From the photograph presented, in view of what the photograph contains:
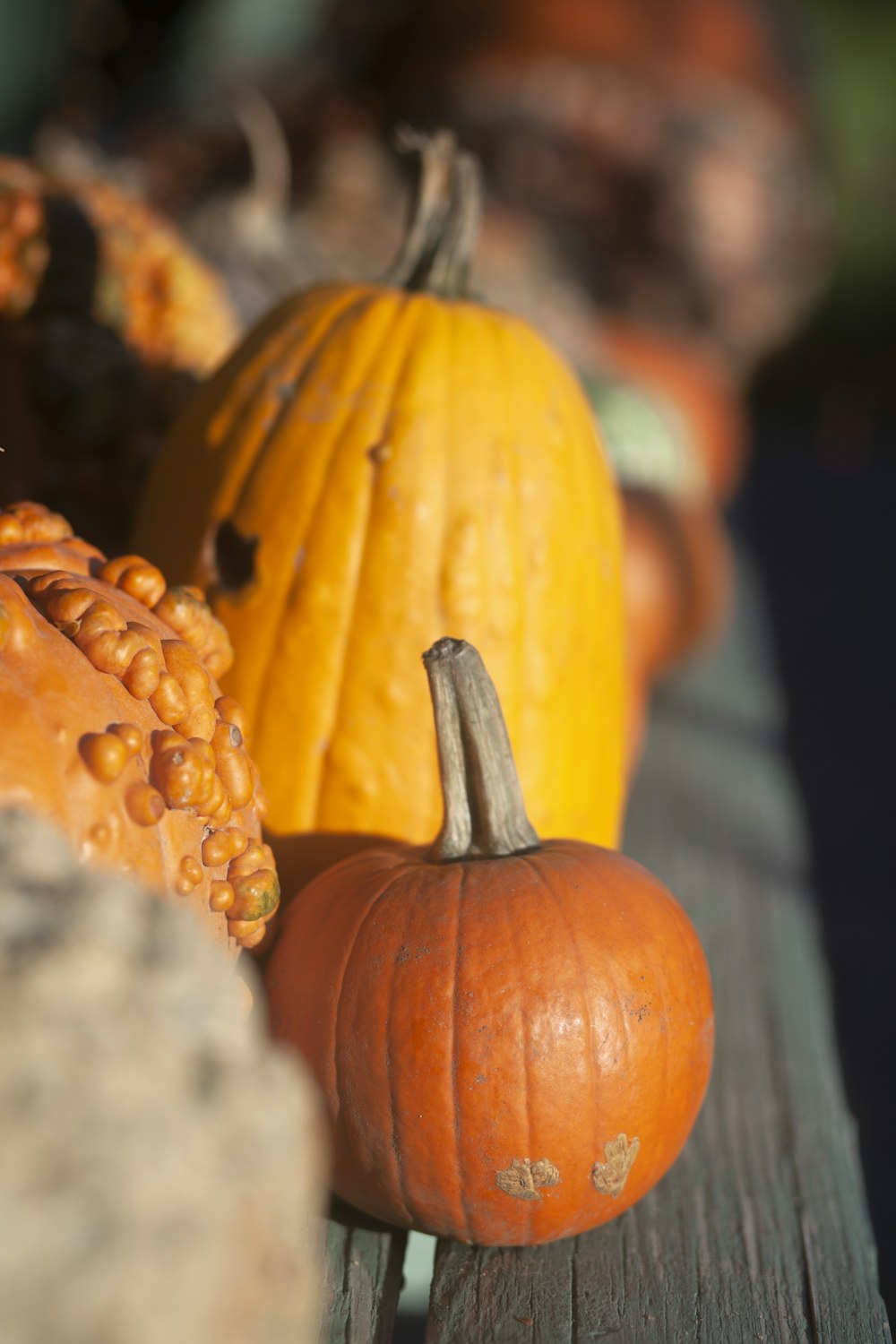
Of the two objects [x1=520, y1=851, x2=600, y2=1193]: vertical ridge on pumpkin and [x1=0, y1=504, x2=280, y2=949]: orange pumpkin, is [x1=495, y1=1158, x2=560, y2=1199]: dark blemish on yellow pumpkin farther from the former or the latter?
[x1=0, y1=504, x2=280, y2=949]: orange pumpkin

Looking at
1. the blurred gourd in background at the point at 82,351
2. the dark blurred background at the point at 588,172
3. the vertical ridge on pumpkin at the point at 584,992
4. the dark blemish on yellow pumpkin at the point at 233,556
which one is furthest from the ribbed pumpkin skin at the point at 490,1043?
the dark blurred background at the point at 588,172

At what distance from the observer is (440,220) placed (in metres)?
1.69

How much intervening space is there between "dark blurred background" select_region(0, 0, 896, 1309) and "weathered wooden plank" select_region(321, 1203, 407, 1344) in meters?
1.77

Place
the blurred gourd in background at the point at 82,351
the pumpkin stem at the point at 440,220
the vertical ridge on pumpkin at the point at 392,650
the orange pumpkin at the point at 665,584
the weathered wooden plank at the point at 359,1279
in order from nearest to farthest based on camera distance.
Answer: the weathered wooden plank at the point at 359,1279 → the vertical ridge on pumpkin at the point at 392,650 → the pumpkin stem at the point at 440,220 → the blurred gourd in background at the point at 82,351 → the orange pumpkin at the point at 665,584

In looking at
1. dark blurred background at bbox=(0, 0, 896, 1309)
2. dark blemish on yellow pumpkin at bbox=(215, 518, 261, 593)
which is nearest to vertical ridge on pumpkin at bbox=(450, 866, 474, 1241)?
dark blemish on yellow pumpkin at bbox=(215, 518, 261, 593)

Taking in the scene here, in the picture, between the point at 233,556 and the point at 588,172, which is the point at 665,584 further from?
the point at 588,172

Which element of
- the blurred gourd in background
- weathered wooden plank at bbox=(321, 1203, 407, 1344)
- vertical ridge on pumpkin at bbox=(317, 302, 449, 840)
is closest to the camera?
weathered wooden plank at bbox=(321, 1203, 407, 1344)

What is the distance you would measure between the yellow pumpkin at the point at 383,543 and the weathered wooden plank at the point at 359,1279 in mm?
430

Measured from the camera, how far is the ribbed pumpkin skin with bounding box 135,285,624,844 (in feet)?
4.84

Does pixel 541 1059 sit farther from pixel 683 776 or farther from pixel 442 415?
pixel 683 776

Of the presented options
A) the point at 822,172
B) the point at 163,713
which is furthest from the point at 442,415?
the point at 822,172

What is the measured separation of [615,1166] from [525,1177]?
87mm

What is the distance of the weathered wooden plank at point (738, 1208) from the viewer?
3.69ft

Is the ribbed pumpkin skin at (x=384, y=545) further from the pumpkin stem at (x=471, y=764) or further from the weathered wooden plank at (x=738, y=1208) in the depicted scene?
the weathered wooden plank at (x=738, y=1208)
